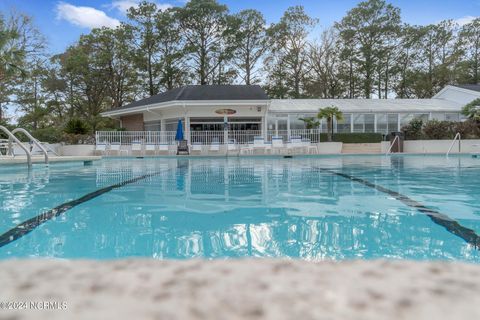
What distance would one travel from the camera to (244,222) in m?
4.12

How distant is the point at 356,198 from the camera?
5.68 metres

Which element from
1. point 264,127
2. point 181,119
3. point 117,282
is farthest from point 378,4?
point 117,282

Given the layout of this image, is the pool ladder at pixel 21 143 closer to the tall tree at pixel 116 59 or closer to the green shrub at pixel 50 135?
the green shrub at pixel 50 135

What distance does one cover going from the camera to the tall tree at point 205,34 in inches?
1314

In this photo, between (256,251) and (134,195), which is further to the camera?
(134,195)

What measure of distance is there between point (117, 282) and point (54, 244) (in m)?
3.08

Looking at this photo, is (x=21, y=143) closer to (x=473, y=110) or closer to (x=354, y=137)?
(x=354, y=137)

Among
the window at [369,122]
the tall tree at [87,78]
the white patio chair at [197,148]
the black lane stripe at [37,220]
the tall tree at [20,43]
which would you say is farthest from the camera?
the tall tree at [87,78]

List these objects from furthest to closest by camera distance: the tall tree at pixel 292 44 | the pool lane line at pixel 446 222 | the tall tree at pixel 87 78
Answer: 1. the tall tree at pixel 292 44
2. the tall tree at pixel 87 78
3. the pool lane line at pixel 446 222

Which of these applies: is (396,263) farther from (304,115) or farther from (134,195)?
(304,115)

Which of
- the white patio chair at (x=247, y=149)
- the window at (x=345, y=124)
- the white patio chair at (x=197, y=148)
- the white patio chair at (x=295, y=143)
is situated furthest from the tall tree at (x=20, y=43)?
the window at (x=345, y=124)

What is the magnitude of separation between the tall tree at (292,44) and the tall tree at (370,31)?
12.0ft

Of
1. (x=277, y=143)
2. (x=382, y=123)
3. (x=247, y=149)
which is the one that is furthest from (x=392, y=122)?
(x=247, y=149)

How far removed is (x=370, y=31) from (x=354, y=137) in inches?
644
